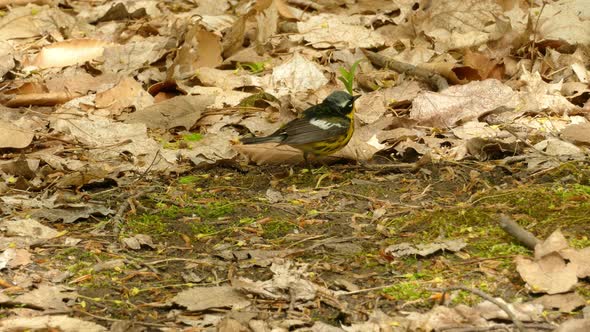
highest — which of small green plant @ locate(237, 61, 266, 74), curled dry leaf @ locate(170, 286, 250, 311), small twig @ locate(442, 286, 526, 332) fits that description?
small twig @ locate(442, 286, 526, 332)

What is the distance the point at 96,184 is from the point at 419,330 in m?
2.93

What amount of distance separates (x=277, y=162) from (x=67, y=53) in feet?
9.19

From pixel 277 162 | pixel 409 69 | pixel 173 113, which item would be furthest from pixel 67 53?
pixel 409 69

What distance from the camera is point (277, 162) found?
6.66 m

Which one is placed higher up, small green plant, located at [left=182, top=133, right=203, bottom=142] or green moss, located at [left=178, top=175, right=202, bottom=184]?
green moss, located at [left=178, top=175, right=202, bottom=184]

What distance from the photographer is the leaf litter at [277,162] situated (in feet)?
13.5

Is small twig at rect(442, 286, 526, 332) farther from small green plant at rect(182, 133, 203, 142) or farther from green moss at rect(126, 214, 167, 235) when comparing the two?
small green plant at rect(182, 133, 203, 142)

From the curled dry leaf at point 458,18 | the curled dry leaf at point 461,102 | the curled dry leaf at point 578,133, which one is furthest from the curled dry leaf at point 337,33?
the curled dry leaf at point 578,133

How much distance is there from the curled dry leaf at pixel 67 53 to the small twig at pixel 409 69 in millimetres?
2570

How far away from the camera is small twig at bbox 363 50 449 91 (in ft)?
24.2

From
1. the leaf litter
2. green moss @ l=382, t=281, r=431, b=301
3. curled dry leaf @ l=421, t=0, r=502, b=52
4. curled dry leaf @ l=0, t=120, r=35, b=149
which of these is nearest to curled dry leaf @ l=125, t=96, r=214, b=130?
the leaf litter

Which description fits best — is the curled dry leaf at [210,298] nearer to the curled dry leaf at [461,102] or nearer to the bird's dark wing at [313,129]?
the bird's dark wing at [313,129]

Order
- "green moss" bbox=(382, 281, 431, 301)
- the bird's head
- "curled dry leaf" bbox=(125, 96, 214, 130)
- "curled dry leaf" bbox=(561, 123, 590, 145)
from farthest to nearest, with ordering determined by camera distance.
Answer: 1. "curled dry leaf" bbox=(125, 96, 214, 130)
2. the bird's head
3. "curled dry leaf" bbox=(561, 123, 590, 145)
4. "green moss" bbox=(382, 281, 431, 301)

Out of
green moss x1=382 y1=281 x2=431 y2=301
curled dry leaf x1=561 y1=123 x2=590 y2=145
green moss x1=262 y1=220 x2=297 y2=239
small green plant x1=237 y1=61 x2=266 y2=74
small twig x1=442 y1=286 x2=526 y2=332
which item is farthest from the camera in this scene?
small green plant x1=237 y1=61 x2=266 y2=74
